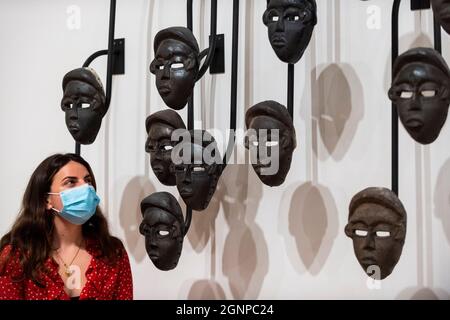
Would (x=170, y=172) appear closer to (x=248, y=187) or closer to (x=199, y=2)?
(x=248, y=187)

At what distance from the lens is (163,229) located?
1.15 meters

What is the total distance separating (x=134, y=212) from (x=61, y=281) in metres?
0.32

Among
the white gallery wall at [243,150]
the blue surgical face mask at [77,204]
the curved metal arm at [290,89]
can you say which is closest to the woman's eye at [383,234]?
the white gallery wall at [243,150]

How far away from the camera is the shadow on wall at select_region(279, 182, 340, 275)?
1234mm

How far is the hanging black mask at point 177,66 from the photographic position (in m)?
1.13

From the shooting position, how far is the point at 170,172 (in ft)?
3.86

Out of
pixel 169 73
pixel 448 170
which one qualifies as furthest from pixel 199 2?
pixel 448 170

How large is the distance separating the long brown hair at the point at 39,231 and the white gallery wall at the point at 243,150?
0.21m

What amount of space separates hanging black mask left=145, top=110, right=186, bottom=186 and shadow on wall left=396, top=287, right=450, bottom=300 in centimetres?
46

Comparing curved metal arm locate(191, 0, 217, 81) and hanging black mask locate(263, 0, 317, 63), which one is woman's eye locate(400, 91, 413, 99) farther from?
curved metal arm locate(191, 0, 217, 81)

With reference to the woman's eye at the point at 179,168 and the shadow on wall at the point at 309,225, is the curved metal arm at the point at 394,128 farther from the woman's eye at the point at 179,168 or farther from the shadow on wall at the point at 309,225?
the woman's eye at the point at 179,168

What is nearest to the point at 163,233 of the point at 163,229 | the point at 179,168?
the point at 163,229

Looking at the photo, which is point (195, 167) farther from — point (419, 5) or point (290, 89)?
point (419, 5)

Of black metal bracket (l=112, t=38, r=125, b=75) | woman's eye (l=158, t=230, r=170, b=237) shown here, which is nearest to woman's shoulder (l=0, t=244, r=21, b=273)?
woman's eye (l=158, t=230, r=170, b=237)
